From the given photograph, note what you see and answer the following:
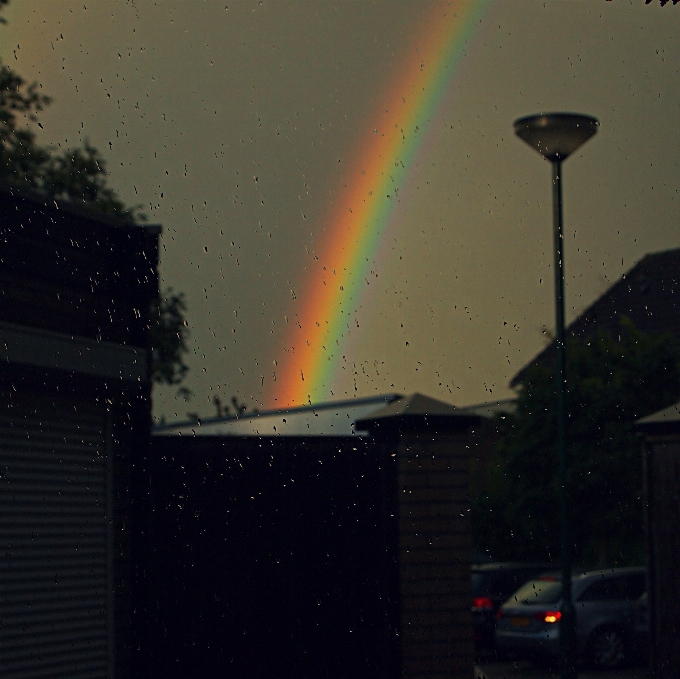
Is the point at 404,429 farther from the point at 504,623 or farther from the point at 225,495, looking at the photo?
the point at 504,623

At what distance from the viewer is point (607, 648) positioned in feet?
59.9

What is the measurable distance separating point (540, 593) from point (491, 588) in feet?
5.66

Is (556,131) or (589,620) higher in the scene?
(556,131)

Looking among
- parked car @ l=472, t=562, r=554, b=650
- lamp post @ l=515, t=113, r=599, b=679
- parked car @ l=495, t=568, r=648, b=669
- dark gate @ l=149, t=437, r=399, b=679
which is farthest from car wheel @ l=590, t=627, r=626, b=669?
dark gate @ l=149, t=437, r=399, b=679

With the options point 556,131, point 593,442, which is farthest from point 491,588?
point 593,442

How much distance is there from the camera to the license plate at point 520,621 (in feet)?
60.7

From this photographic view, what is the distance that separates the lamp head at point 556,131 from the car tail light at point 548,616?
6.65 m

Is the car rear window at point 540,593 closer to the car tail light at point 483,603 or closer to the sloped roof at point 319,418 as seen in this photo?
the car tail light at point 483,603

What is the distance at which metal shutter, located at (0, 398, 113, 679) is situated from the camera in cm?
956

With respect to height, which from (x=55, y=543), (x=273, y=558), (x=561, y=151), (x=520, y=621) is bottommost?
(x=520, y=621)

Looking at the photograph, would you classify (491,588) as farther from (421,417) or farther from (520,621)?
(421,417)

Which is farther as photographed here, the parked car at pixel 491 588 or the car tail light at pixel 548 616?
the parked car at pixel 491 588

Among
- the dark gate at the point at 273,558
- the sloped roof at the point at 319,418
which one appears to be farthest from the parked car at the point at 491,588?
the dark gate at the point at 273,558

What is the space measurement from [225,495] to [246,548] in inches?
17.2
